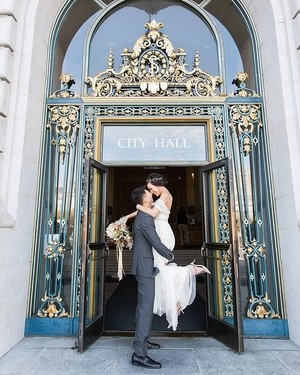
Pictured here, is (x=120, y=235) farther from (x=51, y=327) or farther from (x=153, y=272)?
(x=51, y=327)

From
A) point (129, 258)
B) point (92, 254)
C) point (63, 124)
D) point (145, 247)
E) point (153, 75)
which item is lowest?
point (129, 258)

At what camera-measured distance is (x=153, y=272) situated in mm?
3512

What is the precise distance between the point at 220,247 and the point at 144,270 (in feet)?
4.50

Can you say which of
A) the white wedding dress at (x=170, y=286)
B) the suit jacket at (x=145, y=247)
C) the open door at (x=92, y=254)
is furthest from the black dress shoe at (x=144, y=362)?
the suit jacket at (x=145, y=247)

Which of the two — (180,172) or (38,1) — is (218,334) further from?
(180,172)

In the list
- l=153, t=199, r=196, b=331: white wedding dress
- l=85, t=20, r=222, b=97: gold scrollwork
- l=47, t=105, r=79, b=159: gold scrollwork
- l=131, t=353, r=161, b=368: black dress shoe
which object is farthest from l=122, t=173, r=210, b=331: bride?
l=85, t=20, r=222, b=97: gold scrollwork

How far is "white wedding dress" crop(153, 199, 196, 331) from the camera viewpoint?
3.64m

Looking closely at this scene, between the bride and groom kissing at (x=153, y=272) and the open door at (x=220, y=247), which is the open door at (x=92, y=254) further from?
the open door at (x=220, y=247)

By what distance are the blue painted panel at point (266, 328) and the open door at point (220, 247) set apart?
1.13 ft

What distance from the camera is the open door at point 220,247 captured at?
3.96 m

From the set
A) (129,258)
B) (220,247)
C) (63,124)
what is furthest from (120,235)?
(129,258)

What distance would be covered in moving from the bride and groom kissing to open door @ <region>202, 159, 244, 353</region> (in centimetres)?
59

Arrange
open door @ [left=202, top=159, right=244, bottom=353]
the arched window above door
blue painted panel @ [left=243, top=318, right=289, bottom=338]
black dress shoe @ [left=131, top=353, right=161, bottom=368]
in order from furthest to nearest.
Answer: the arched window above door
blue painted panel @ [left=243, top=318, right=289, bottom=338]
open door @ [left=202, top=159, right=244, bottom=353]
black dress shoe @ [left=131, top=353, right=161, bottom=368]

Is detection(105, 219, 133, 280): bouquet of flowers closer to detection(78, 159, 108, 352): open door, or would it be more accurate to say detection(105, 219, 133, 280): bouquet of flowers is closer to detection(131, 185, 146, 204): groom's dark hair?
detection(78, 159, 108, 352): open door
